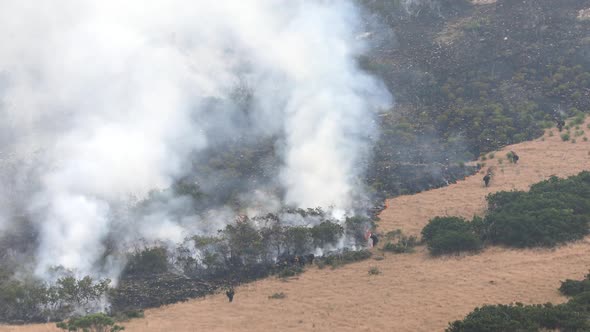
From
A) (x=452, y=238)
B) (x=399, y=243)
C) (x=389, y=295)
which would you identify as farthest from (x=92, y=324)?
(x=452, y=238)

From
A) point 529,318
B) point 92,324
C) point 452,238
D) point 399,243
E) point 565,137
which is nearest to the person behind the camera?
point 529,318

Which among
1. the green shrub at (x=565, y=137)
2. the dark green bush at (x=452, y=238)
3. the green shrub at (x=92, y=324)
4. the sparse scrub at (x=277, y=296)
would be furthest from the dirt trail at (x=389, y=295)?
the green shrub at (x=565, y=137)

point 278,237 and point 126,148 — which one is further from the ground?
point 126,148

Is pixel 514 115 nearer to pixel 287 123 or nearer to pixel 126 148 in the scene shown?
pixel 287 123

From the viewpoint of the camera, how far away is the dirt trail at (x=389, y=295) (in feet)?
81.4

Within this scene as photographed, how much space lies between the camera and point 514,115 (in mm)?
45031

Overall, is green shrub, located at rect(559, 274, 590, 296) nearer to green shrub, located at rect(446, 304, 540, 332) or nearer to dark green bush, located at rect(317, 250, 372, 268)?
green shrub, located at rect(446, 304, 540, 332)

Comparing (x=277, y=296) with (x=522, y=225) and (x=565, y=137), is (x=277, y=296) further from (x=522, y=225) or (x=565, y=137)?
(x=565, y=137)

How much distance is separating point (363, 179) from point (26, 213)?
17.8 meters

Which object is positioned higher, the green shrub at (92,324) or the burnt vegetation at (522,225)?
the burnt vegetation at (522,225)

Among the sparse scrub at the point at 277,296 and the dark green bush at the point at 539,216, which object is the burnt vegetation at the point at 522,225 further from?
the sparse scrub at the point at 277,296

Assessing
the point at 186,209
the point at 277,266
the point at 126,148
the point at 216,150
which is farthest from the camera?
the point at 216,150

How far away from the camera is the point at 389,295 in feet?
87.9

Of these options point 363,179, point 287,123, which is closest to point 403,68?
point 287,123
